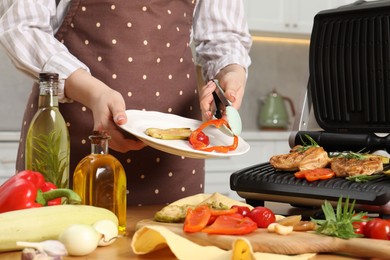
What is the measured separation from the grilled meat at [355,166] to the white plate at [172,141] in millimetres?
173

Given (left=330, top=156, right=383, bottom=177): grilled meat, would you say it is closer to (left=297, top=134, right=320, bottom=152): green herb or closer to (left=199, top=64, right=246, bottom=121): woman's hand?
(left=297, top=134, right=320, bottom=152): green herb

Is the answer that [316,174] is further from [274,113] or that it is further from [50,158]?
[274,113]

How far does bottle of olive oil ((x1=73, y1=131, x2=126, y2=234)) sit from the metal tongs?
0.28 meters

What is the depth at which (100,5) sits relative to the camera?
162 centimetres

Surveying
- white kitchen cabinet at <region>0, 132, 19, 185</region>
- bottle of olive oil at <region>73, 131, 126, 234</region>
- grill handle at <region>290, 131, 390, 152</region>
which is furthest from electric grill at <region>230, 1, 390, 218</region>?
white kitchen cabinet at <region>0, 132, 19, 185</region>

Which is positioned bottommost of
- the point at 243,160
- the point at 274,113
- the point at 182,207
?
the point at 243,160

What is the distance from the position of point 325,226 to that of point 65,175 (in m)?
0.43

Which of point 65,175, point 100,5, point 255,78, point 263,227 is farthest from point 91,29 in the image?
point 255,78

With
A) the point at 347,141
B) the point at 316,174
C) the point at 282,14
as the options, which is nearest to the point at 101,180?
the point at 316,174

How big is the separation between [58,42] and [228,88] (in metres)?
0.36

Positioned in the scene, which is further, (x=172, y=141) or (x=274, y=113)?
(x=274, y=113)

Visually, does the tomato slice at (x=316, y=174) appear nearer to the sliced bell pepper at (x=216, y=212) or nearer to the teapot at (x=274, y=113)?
the sliced bell pepper at (x=216, y=212)

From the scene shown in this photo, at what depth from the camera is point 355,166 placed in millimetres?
1346

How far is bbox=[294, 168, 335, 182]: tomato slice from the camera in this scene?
1347 millimetres
